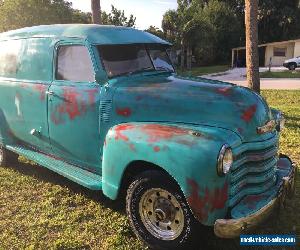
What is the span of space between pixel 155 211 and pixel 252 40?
7.69 meters

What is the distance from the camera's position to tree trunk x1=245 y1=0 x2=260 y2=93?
34.4 feet

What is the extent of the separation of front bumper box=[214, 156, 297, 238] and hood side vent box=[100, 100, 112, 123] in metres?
1.82

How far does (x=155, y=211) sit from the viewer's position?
411 centimetres

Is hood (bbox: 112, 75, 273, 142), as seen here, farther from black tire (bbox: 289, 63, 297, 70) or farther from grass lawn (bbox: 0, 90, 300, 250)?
black tire (bbox: 289, 63, 297, 70)

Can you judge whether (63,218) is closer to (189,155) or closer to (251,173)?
(189,155)

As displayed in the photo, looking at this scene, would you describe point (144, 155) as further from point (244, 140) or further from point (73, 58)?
point (73, 58)

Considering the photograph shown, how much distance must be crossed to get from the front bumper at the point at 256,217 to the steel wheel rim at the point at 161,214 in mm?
465

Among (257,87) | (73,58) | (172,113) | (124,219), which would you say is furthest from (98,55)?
(257,87)

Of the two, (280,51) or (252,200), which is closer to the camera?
(252,200)

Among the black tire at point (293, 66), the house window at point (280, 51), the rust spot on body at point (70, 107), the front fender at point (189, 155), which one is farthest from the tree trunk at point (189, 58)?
the front fender at point (189, 155)

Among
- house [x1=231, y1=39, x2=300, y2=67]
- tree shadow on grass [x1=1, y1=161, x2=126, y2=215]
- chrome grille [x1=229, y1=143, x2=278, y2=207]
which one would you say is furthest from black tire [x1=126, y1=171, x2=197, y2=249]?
house [x1=231, y1=39, x2=300, y2=67]

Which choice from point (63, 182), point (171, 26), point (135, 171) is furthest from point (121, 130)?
point (171, 26)

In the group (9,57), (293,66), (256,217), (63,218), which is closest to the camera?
(256,217)

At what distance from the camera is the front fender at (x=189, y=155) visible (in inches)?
142
